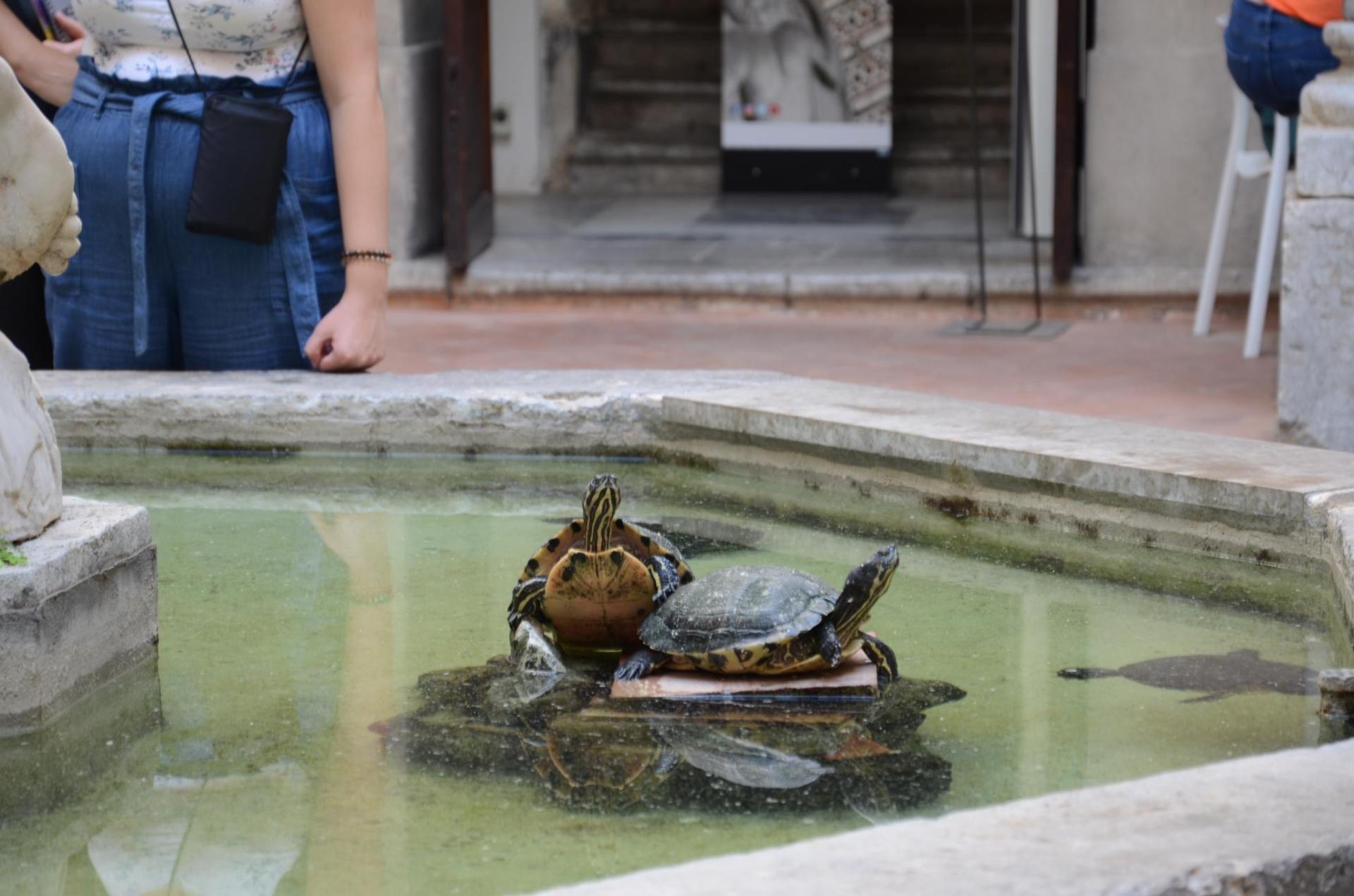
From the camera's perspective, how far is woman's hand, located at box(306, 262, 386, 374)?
14.0 ft

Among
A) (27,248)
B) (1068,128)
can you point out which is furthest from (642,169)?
(27,248)

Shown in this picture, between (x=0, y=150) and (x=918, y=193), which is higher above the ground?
(x=0, y=150)

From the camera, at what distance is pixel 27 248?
9.71 ft

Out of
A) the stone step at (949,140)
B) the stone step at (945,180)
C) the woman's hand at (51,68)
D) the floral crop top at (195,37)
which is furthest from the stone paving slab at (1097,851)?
the stone step at (949,140)

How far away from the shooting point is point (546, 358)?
7.36 m

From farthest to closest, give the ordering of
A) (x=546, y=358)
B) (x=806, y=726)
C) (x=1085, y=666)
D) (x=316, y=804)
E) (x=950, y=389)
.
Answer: (x=546, y=358), (x=950, y=389), (x=1085, y=666), (x=806, y=726), (x=316, y=804)

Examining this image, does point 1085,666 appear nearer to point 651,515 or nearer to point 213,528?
point 651,515

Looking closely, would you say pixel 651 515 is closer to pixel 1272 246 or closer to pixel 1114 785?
pixel 1114 785

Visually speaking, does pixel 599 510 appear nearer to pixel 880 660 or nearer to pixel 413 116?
pixel 880 660

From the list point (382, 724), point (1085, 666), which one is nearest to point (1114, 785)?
point (1085, 666)

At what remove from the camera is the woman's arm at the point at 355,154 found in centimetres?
404

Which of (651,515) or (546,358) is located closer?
(651,515)

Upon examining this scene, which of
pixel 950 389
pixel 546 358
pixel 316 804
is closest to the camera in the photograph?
pixel 316 804

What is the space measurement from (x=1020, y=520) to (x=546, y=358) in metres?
3.62
